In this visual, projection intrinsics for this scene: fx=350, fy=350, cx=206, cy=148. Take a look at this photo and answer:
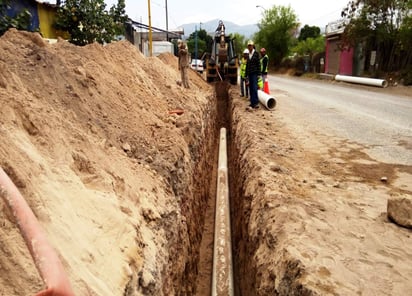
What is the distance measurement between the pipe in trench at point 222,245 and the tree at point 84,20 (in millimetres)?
5639

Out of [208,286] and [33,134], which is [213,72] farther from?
[33,134]

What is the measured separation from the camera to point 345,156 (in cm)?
592

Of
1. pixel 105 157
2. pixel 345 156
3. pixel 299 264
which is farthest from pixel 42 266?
pixel 345 156

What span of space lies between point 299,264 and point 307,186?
70.2 inches

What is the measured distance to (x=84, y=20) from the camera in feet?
33.0

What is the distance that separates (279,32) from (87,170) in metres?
48.6

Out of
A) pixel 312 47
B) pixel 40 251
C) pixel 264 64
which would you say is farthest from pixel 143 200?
pixel 312 47

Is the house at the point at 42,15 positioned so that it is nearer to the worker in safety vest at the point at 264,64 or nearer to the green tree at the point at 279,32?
the worker in safety vest at the point at 264,64

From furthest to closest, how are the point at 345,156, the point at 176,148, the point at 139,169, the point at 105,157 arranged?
1. the point at 345,156
2. the point at 176,148
3. the point at 139,169
4. the point at 105,157

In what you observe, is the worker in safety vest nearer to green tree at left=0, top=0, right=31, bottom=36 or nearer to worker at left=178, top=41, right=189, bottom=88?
worker at left=178, top=41, right=189, bottom=88

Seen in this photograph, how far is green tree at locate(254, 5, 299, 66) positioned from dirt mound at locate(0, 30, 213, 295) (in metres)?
44.6

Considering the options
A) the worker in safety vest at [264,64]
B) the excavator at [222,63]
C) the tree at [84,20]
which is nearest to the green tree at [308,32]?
the excavator at [222,63]

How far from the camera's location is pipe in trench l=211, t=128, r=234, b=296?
5.34 m

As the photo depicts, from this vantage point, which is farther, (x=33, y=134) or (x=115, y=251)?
(x=33, y=134)
